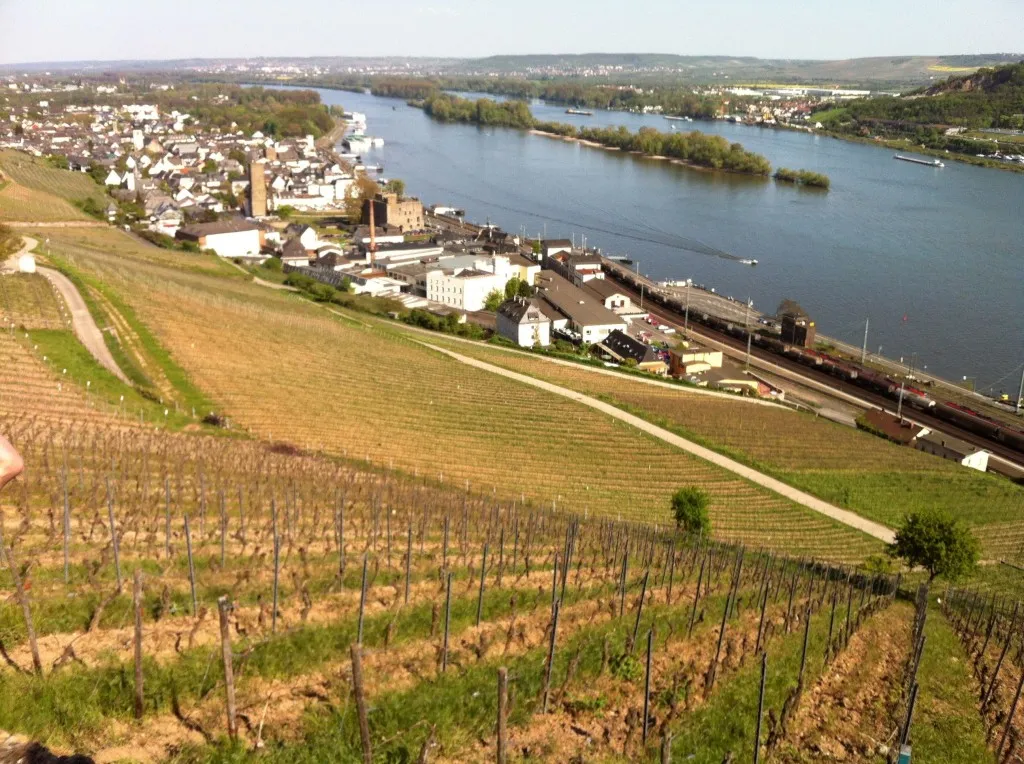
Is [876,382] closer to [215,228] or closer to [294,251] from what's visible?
[294,251]

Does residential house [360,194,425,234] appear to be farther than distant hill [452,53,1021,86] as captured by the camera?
No

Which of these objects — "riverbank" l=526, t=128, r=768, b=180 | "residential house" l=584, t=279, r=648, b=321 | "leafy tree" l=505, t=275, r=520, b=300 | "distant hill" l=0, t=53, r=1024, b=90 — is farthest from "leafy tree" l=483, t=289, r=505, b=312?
"distant hill" l=0, t=53, r=1024, b=90

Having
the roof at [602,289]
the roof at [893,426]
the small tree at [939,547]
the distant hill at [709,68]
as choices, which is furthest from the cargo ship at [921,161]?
the distant hill at [709,68]

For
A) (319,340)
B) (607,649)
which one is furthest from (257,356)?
(607,649)

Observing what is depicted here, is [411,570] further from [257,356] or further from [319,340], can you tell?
[319,340]

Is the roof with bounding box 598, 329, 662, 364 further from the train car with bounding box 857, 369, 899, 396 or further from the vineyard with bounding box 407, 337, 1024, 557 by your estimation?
the train car with bounding box 857, 369, 899, 396

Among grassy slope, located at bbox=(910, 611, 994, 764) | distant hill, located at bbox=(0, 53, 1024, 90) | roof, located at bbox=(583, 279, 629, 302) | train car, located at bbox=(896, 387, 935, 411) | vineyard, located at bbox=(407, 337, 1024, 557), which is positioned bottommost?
train car, located at bbox=(896, 387, 935, 411)
